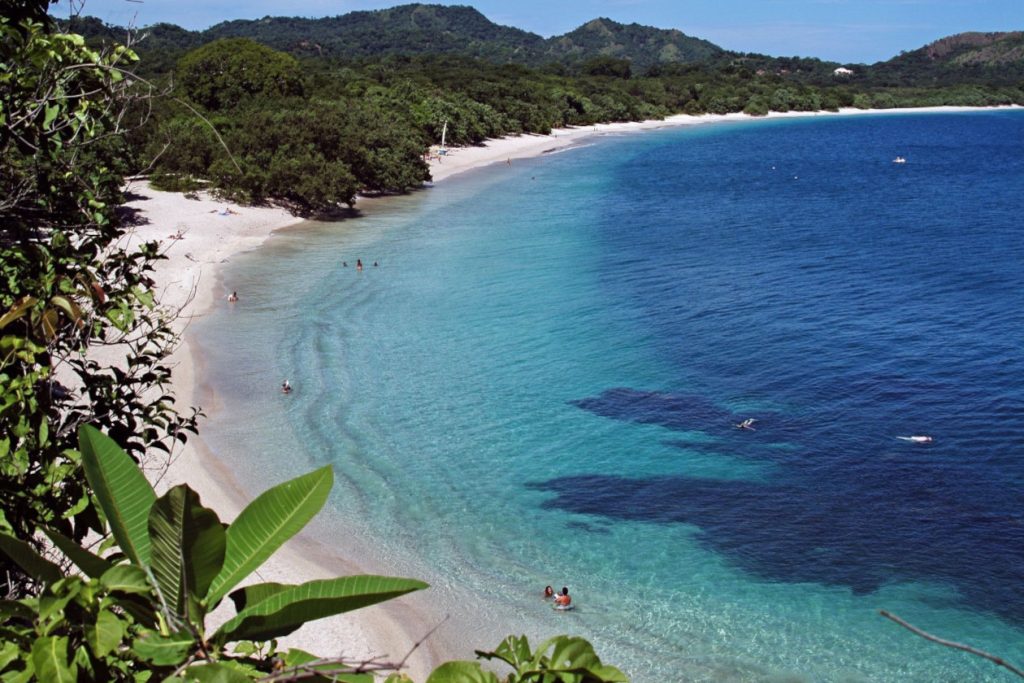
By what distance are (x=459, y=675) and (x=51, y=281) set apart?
14.9 ft

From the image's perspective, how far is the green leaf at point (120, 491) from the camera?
3572 millimetres

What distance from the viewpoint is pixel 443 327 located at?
115 ft

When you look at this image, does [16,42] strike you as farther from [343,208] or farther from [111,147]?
[343,208]

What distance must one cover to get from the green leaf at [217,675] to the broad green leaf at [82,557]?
66 cm

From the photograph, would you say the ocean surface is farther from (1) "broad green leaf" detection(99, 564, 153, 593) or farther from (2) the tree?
(2) the tree

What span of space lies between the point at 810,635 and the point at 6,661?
14.9 meters

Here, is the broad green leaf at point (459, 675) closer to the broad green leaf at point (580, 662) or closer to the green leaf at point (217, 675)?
the broad green leaf at point (580, 662)

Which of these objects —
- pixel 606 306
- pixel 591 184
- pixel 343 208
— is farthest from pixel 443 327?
pixel 591 184

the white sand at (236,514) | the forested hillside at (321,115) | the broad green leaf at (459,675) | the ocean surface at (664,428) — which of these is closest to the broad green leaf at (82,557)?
the white sand at (236,514)

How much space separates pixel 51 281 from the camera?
Answer: 657 cm

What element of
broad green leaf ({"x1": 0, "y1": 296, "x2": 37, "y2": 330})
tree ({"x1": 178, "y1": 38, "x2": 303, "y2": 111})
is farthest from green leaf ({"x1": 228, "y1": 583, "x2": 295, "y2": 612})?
tree ({"x1": 178, "y1": 38, "x2": 303, "y2": 111})

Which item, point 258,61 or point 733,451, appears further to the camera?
point 258,61

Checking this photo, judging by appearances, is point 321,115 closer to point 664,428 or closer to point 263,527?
point 664,428

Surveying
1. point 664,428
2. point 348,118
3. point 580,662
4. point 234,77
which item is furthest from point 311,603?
point 234,77
